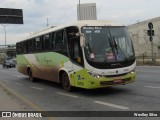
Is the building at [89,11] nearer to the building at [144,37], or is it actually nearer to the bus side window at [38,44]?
the building at [144,37]

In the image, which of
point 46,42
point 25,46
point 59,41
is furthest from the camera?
point 25,46

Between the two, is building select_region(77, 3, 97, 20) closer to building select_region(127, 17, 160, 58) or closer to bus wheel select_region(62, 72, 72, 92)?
building select_region(127, 17, 160, 58)

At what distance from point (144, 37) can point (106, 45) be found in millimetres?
36763

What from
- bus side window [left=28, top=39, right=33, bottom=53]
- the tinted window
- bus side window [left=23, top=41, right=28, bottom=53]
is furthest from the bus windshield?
bus side window [left=23, top=41, right=28, bottom=53]

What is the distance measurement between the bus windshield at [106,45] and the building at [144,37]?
33.2 m

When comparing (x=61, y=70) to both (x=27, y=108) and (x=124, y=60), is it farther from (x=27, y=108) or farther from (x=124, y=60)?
(x=27, y=108)

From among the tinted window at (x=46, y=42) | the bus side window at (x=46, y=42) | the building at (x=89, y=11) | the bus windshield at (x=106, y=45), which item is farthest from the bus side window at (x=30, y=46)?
the building at (x=89, y=11)

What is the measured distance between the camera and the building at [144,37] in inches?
1819

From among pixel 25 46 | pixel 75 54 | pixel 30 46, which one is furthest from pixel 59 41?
pixel 25 46

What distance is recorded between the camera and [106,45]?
13320 mm

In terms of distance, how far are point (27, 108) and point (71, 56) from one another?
3722mm

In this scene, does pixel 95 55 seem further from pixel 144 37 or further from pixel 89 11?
pixel 89 11

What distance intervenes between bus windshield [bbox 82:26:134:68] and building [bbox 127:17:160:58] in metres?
33.2

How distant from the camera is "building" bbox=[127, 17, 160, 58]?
46213 millimetres
